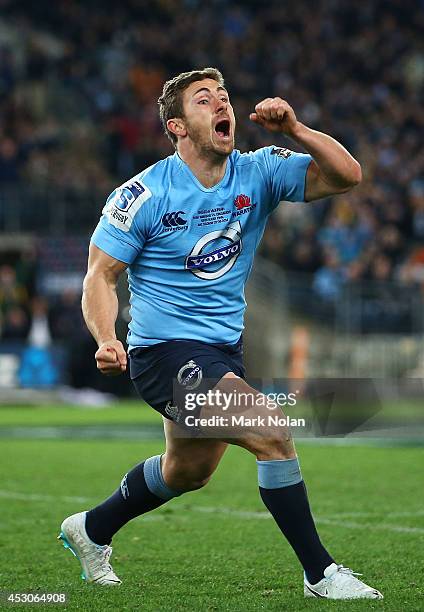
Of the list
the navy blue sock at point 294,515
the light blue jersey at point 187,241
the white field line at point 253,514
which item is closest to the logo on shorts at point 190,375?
the light blue jersey at point 187,241

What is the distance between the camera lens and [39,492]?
961cm

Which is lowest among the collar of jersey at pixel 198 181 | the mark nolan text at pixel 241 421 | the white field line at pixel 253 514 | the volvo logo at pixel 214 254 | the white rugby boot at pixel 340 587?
the white field line at pixel 253 514

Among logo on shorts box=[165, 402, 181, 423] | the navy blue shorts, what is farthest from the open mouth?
logo on shorts box=[165, 402, 181, 423]

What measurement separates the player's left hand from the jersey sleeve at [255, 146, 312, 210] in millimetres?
339

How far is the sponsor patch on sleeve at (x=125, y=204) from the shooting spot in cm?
570

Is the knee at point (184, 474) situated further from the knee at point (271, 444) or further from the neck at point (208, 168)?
the neck at point (208, 168)

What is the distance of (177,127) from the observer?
5.96m

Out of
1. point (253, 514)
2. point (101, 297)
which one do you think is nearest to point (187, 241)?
point (101, 297)

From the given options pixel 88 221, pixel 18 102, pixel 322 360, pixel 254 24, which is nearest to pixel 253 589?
pixel 322 360

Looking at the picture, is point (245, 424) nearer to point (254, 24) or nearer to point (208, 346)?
point (208, 346)

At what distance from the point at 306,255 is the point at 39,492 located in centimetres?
1292

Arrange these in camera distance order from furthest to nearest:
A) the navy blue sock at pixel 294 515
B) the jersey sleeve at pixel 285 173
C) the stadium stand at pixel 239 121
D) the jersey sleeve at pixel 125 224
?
the stadium stand at pixel 239 121, the jersey sleeve at pixel 285 173, the jersey sleeve at pixel 125 224, the navy blue sock at pixel 294 515

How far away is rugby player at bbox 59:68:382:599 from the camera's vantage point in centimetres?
561

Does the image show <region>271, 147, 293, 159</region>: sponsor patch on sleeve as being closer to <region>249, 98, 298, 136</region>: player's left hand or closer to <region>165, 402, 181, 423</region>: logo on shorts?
<region>249, 98, 298, 136</region>: player's left hand
